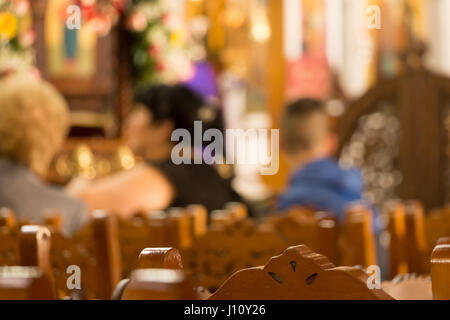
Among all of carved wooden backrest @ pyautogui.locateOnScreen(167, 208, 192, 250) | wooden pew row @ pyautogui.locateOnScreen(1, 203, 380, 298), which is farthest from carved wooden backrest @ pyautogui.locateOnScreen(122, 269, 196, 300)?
carved wooden backrest @ pyautogui.locateOnScreen(167, 208, 192, 250)

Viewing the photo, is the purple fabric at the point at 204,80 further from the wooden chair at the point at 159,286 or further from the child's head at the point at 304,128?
the wooden chair at the point at 159,286

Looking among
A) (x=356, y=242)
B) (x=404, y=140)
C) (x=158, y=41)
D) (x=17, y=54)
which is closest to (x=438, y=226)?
(x=356, y=242)

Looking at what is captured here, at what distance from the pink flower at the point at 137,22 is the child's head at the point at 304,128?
2251 mm

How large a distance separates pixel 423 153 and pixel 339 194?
107 inches

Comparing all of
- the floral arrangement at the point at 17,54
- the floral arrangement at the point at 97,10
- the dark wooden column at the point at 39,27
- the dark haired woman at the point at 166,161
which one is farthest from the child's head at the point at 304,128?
the dark wooden column at the point at 39,27

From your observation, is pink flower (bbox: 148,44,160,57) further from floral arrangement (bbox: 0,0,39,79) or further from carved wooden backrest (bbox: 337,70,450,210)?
carved wooden backrest (bbox: 337,70,450,210)

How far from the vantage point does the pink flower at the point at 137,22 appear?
6.02 meters

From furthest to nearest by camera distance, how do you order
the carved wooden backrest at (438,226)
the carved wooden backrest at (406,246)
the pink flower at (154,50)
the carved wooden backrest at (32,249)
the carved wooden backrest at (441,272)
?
the pink flower at (154,50), the carved wooden backrest at (438,226), the carved wooden backrest at (406,246), the carved wooden backrest at (32,249), the carved wooden backrest at (441,272)

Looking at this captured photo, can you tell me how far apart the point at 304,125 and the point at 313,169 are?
28 centimetres

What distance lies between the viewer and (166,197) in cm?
356

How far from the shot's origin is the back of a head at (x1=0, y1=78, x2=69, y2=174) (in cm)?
278

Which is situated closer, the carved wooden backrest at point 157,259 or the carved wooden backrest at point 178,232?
the carved wooden backrest at point 157,259

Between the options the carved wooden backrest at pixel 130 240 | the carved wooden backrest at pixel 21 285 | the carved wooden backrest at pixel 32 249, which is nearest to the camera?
the carved wooden backrest at pixel 21 285

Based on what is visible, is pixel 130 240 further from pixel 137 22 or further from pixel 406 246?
pixel 137 22
